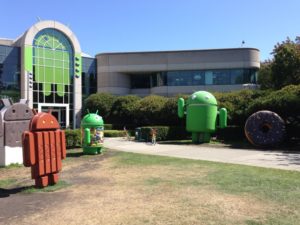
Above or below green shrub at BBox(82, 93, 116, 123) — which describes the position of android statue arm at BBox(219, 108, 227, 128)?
below

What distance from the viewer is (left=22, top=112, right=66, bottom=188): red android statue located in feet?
Result: 30.2

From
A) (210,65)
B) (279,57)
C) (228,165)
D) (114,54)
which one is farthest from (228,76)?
(228,165)

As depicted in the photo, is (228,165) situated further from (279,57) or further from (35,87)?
(35,87)

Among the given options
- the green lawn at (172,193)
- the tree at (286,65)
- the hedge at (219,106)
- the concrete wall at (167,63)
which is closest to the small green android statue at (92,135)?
the green lawn at (172,193)

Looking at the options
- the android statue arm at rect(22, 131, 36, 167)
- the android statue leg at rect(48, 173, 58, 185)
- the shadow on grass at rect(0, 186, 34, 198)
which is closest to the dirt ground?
the shadow on grass at rect(0, 186, 34, 198)

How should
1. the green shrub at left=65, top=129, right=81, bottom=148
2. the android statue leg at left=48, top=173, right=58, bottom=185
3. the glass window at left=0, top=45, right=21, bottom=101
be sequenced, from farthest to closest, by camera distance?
the glass window at left=0, top=45, right=21, bottom=101 → the green shrub at left=65, top=129, right=81, bottom=148 → the android statue leg at left=48, top=173, right=58, bottom=185

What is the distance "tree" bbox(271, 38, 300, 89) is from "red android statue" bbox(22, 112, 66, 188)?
105 ft

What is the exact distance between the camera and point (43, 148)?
9.56 meters

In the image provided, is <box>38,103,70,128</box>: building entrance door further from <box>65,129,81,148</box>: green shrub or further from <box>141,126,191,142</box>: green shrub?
<box>65,129,81,148</box>: green shrub

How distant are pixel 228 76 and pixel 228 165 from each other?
116ft

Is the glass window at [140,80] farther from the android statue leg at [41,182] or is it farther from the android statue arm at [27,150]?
the android statue arm at [27,150]

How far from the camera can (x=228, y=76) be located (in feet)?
156

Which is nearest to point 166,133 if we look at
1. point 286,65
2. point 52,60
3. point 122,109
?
point 122,109

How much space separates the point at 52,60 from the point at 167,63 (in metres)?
14.1
